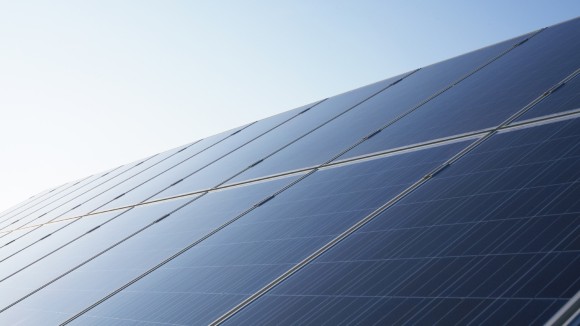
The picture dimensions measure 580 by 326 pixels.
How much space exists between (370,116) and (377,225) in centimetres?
547

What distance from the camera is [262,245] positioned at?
7.04 metres

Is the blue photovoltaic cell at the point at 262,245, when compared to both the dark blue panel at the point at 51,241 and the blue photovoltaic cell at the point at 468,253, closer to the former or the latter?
the blue photovoltaic cell at the point at 468,253

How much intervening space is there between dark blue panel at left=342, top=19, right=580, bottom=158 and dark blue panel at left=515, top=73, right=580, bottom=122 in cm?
31

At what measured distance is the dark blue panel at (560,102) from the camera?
20.7 feet

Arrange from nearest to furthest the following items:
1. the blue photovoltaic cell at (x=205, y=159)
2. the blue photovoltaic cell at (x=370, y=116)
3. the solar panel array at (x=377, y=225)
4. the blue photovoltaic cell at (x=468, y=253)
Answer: the blue photovoltaic cell at (x=468, y=253), the solar panel array at (x=377, y=225), the blue photovoltaic cell at (x=370, y=116), the blue photovoltaic cell at (x=205, y=159)

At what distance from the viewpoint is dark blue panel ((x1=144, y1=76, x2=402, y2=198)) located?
12.3 m

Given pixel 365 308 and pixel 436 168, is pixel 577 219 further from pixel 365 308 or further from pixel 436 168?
pixel 436 168

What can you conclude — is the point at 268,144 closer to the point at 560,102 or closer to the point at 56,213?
the point at 560,102

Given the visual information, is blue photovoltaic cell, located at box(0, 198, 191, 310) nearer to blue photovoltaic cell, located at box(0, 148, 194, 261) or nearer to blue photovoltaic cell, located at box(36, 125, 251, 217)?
blue photovoltaic cell, located at box(36, 125, 251, 217)

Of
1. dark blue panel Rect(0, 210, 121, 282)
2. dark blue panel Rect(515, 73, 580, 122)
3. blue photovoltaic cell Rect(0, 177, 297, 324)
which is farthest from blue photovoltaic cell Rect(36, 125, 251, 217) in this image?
dark blue panel Rect(515, 73, 580, 122)

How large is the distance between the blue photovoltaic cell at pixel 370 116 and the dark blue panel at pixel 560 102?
315 cm

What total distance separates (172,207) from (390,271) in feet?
23.2

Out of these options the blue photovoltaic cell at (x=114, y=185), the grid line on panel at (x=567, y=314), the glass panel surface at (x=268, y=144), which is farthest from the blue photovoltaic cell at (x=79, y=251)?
the grid line on panel at (x=567, y=314)

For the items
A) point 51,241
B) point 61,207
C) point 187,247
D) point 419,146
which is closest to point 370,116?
point 419,146
